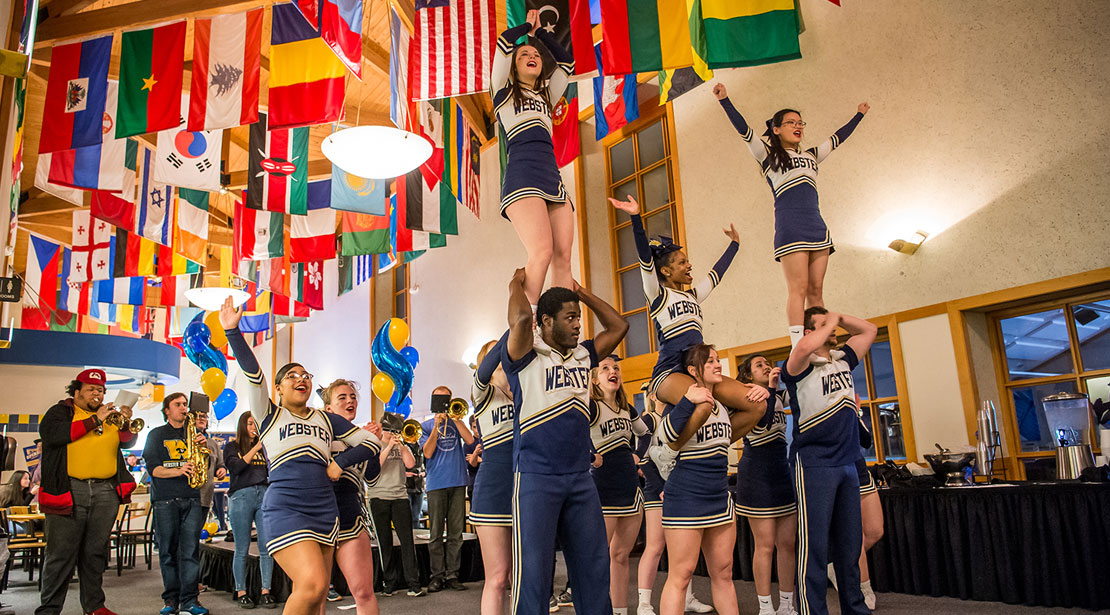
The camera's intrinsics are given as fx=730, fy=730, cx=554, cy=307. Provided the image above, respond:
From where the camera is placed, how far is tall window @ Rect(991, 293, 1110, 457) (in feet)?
17.5

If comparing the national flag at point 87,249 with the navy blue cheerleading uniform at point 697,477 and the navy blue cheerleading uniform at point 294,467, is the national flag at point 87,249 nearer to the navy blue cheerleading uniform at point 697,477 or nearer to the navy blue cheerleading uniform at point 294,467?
the navy blue cheerleading uniform at point 294,467

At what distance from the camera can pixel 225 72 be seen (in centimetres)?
681

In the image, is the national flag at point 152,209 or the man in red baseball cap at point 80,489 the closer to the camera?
the man in red baseball cap at point 80,489

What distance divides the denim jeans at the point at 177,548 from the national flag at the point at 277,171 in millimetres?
4007

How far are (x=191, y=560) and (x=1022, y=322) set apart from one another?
6.55 metres

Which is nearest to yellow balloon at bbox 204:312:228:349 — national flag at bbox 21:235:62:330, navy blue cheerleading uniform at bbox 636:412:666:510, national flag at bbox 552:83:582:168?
national flag at bbox 552:83:582:168

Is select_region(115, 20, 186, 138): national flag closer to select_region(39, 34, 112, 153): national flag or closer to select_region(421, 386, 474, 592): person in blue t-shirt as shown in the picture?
select_region(39, 34, 112, 153): national flag

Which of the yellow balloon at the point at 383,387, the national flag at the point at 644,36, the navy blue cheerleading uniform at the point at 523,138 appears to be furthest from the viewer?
the yellow balloon at the point at 383,387

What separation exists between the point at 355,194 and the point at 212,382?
111 inches

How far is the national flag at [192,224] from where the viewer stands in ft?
32.3

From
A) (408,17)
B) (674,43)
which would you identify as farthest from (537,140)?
(408,17)

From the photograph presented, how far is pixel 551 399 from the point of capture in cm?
248

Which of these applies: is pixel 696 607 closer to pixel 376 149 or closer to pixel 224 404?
pixel 376 149

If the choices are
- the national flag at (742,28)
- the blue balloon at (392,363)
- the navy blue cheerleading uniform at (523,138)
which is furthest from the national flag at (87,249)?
the navy blue cheerleading uniform at (523,138)
